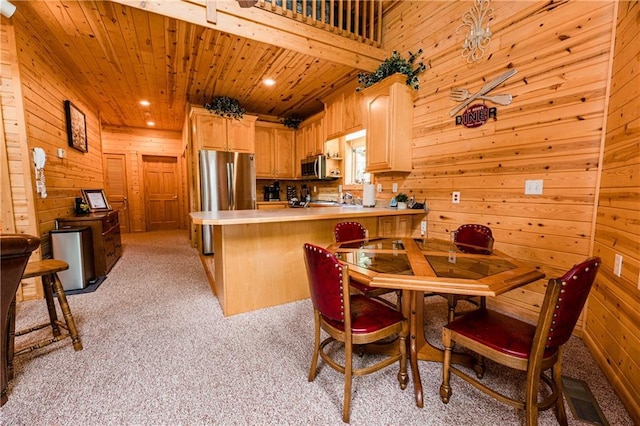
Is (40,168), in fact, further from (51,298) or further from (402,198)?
(402,198)

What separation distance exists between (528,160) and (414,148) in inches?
51.2

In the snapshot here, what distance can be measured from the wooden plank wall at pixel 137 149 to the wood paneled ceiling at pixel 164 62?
1735 mm

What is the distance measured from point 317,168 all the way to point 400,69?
205 centimetres

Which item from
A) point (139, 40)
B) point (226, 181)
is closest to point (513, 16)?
point (139, 40)

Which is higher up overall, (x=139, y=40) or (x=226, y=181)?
(x=139, y=40)

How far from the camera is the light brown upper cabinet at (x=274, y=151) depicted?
18.3 ft

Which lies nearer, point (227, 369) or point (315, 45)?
point (227, 369)

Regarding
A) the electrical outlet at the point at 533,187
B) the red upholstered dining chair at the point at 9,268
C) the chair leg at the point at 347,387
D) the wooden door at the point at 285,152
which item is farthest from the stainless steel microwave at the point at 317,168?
the red upholstered dining chair at the point at 9,268

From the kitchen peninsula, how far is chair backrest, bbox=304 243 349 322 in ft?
3.23

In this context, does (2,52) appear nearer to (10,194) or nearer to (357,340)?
(10,194)

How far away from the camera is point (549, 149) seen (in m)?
2.31

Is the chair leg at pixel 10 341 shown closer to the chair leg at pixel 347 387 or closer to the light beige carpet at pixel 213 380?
the light beige carpet at pixel 213 380

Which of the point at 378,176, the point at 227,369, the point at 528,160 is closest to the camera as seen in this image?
the point at 227,369

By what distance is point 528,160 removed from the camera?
2443 millimetres
